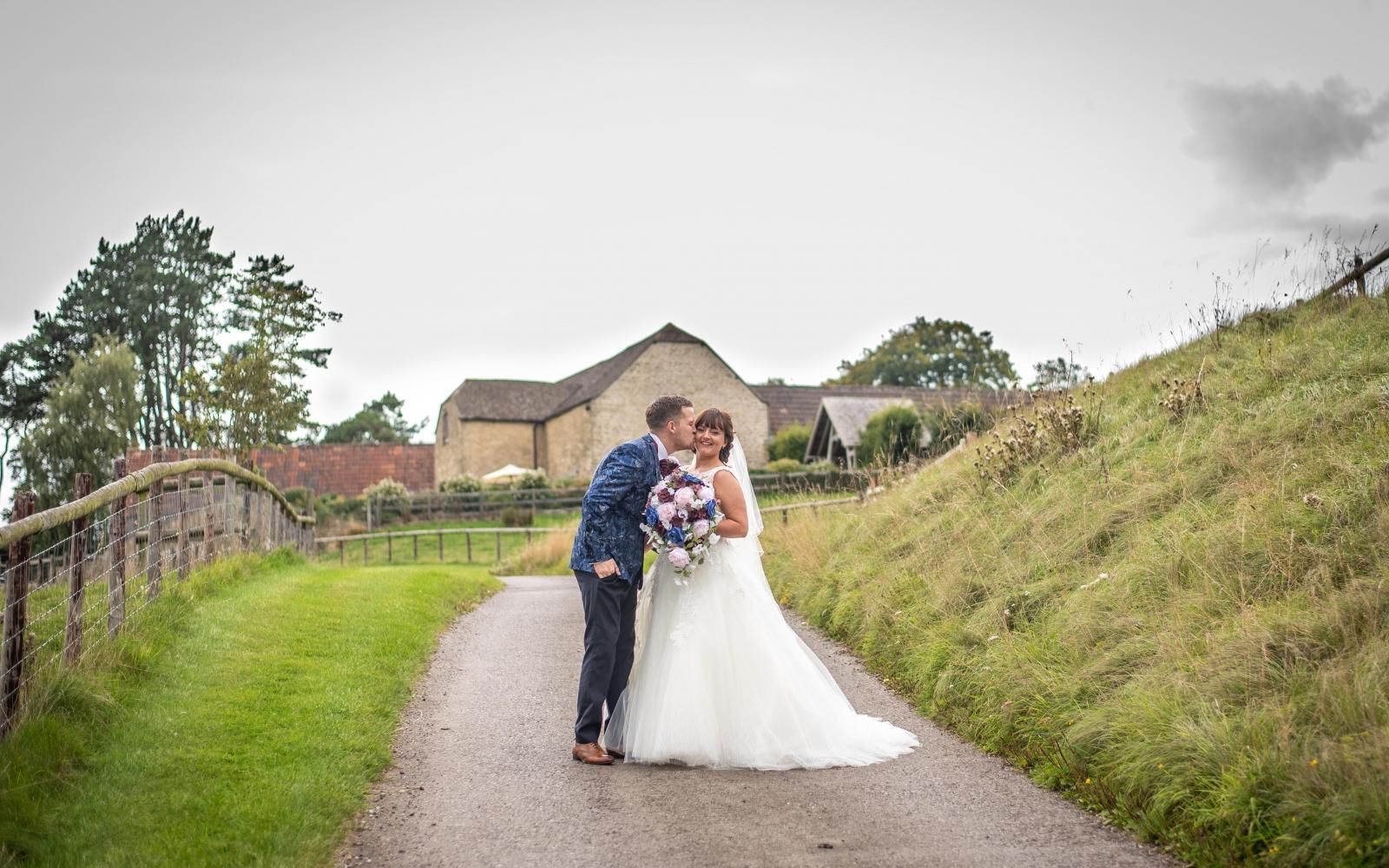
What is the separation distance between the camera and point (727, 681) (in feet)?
20.8

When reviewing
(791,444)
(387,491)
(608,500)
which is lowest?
(608,500)

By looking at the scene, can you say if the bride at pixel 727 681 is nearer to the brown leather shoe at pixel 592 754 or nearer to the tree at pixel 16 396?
the brown leather shoe at pixel 592 754

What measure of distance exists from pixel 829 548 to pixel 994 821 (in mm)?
8584

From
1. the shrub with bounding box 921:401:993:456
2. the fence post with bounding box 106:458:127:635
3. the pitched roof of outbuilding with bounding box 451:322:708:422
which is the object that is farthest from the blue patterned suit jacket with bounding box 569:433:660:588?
the pitched roof of outbuilding with bounding box 451:322:708:422

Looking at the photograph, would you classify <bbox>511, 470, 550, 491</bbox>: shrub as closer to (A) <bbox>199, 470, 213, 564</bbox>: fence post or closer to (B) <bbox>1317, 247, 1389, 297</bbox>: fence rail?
(A) <bbox>199, 470, 213, 564</bbox>: fence post

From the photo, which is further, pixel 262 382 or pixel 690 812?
pixel 262 382

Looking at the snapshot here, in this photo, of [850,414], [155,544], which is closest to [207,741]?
[155,544]

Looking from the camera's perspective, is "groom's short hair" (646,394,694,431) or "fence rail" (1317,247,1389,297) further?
"fence rail" (1317,247,1389,297)

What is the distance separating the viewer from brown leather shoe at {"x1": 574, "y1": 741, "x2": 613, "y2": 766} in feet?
20.0

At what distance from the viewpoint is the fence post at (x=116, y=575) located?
25.1 feet

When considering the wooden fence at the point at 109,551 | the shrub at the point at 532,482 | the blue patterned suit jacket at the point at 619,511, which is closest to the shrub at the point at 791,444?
the shrub at the point at 532,482

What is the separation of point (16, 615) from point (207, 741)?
3.97ft

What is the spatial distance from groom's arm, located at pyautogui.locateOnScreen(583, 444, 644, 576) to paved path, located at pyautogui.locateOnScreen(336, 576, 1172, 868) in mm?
1216

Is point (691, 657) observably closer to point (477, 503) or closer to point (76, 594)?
point (76, 594)
